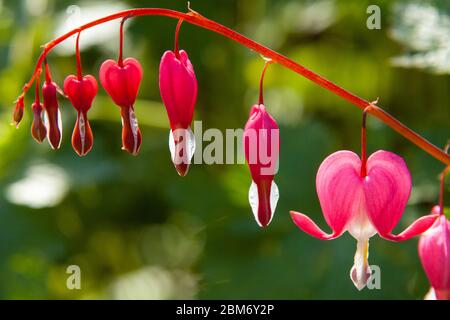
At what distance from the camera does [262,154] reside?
141 cm

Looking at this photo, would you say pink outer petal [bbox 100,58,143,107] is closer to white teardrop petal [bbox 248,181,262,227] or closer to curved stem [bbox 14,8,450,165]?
curved stem [bbox 14,8,450,165]

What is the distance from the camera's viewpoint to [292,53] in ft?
11.3

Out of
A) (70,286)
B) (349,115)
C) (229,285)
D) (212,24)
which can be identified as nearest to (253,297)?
(229,285)

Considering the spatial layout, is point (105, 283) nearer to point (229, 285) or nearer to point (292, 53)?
point (229, 285)

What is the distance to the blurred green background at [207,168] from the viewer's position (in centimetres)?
267

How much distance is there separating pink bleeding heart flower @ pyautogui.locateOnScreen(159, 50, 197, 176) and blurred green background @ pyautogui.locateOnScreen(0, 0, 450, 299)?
117cm

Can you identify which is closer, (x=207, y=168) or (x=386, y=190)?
(x=386, y=190)

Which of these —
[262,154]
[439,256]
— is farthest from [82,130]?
[439,256]

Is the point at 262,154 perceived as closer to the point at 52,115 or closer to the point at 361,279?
the point at 361,279

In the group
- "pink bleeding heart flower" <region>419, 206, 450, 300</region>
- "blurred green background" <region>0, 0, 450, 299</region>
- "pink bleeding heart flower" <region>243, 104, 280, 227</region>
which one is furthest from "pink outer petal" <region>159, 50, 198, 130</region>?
"blurred green background" <region>0, 0, 450, 299</region>

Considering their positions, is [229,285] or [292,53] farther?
[292,53]

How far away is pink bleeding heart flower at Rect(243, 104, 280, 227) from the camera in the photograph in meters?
1.40

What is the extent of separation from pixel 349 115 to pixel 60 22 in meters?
1.17

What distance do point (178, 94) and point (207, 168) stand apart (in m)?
1.72
